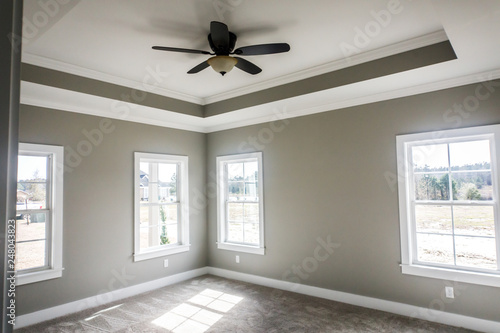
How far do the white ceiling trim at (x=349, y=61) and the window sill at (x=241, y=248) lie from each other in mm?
2438

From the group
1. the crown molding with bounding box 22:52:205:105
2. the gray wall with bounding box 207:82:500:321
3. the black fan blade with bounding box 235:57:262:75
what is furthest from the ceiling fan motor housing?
the gray wall with bounding box 207:82:500:321

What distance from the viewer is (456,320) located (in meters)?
3.35

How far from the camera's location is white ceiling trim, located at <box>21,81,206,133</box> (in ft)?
11.8

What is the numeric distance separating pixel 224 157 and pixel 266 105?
153 centimetres

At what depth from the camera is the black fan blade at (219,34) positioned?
2.39m

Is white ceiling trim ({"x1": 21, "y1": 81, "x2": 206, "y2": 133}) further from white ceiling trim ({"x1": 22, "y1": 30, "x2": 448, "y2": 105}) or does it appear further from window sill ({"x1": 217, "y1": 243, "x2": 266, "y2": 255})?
window sill ({"x1": 217, "y1": 243, "x2": 266, "y2": 255})

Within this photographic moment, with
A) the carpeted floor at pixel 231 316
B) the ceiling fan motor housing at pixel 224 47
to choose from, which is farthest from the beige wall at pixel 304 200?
the ceiling fan motor housing at pixel 224 47

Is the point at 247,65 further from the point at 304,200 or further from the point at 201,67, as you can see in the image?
the point at 304,200

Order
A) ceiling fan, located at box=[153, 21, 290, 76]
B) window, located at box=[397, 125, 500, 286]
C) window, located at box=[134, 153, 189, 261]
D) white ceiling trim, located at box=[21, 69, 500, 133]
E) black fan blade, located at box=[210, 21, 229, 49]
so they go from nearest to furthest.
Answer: black fan blade, located at box=[210, 21, 229, 49]
ceiling fan, located at box=[153, 21, 290, 76]
window, located at box=[397, 125, 500, 286]
white ceiling trim, located at box=[21, 69, 500, 133]
window, located at box=[134, 153, 189, 261]

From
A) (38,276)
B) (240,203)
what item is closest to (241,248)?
(240,203)

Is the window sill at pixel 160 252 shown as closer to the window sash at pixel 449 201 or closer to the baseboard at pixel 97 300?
the baseboard at pixel 97 300

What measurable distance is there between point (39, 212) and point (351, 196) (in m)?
3.93

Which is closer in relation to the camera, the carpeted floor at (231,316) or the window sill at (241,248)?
the carpeted floor at (231,316)

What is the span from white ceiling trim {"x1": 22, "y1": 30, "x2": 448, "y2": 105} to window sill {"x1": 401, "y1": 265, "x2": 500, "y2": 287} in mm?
2400
